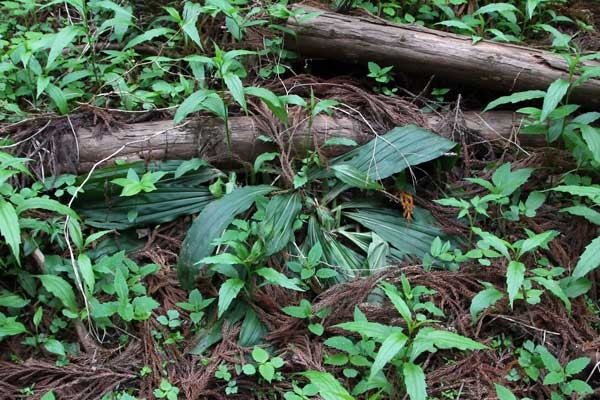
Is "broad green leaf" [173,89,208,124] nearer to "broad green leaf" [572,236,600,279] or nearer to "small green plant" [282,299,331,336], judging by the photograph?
"small green plant" [282,299,331,336]

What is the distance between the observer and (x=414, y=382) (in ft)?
6.84

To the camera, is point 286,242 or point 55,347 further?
point 286,242

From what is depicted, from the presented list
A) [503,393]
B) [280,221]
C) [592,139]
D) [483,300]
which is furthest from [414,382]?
[592,139]

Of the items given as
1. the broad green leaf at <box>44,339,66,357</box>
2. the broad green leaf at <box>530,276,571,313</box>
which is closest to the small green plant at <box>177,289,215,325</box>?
the broad green leaf at <box>44,339,66,357</box>

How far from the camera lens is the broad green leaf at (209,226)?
2680 millimetres

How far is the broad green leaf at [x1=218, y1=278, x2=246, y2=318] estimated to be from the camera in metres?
2.44

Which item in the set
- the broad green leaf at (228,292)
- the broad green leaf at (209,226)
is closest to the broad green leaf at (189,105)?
the broad green leaf at (209,226)

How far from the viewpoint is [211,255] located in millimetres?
2699

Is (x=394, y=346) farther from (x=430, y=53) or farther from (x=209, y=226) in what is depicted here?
(x=430, y=53)

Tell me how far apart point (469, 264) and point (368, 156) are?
0.75 meters

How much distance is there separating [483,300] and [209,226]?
125 centimetres

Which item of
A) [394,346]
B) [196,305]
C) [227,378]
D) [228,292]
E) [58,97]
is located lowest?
[227,378]

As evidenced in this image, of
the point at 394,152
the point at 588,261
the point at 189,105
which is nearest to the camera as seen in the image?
the point at 588,261

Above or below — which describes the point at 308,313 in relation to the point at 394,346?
below
